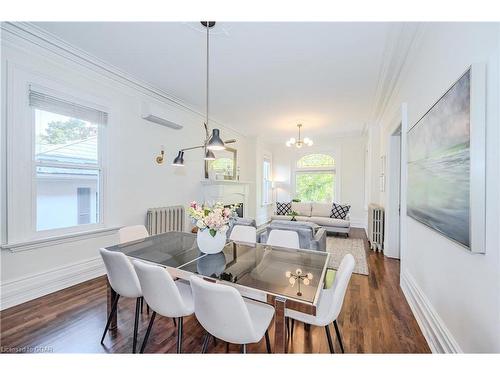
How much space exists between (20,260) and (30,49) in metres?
2.17

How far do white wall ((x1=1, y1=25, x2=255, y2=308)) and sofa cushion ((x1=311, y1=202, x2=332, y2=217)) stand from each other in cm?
338

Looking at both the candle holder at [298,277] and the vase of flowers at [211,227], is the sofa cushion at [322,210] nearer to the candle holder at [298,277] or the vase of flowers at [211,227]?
the vase of flowers at [211,227]

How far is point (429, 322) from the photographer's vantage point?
183 cm

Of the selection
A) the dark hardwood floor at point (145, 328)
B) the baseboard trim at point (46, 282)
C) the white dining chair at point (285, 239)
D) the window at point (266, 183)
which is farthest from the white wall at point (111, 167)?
the window at point (266, 183)

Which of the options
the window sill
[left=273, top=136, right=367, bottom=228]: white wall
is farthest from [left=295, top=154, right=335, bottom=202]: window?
the window sill

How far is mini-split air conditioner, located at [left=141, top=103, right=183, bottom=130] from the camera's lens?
3483mm

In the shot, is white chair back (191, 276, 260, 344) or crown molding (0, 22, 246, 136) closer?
white chair back (191, 276, 260, 344)

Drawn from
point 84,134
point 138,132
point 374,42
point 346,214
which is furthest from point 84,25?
point 346,214

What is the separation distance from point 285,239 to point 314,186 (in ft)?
18.1

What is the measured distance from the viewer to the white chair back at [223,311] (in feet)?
3.67

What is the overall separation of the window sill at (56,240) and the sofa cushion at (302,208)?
463 cm

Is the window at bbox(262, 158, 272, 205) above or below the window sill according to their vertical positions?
above

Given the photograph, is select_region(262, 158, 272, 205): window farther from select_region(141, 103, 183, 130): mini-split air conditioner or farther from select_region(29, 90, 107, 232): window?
select_region(29, 90, 107, 232): window

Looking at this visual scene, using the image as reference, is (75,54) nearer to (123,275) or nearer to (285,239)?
(123,275)
